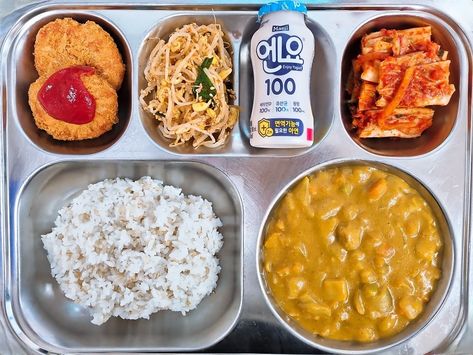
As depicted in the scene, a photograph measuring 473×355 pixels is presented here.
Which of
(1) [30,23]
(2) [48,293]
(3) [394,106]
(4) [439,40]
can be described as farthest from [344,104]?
(2) [48,293]

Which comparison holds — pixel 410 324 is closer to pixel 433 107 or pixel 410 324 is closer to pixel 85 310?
pixel 433 107

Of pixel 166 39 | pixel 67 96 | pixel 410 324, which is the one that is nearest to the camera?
pixel 67 96

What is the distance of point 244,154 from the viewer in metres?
2.30

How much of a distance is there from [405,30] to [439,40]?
20 centimetres

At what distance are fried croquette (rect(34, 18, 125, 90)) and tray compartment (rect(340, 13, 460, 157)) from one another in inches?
42.1

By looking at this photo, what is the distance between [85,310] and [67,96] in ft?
3.28

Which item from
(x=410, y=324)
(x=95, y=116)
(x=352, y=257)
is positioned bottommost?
(x=410, y=324)

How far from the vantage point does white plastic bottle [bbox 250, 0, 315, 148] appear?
2.11 metres

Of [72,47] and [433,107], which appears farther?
[433,107]

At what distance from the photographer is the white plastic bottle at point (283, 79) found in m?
2.11

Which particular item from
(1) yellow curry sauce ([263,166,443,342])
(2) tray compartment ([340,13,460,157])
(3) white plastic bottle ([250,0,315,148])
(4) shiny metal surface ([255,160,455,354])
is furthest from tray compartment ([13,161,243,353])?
(2) tray compartment ([340,13,460,157])

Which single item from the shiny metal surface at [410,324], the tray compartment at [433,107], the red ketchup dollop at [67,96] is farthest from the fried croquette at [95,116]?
the tray compartment at [433,107]

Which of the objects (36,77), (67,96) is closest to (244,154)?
→ (67,96)

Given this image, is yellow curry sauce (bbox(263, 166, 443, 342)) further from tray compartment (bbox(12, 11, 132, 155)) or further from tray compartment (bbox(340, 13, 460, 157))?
tray compartment (bbox(12, 11, 132, 155))
